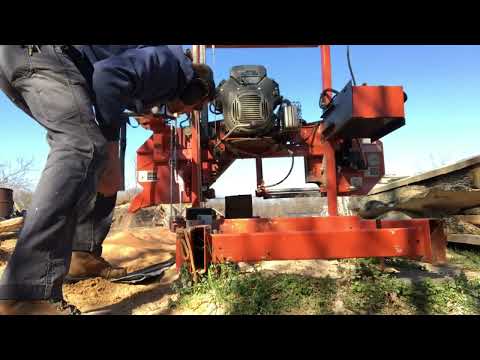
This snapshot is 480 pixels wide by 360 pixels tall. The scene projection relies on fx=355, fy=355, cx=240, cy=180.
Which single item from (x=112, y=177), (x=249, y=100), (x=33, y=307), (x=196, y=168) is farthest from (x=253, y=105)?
(x=33, y=307)

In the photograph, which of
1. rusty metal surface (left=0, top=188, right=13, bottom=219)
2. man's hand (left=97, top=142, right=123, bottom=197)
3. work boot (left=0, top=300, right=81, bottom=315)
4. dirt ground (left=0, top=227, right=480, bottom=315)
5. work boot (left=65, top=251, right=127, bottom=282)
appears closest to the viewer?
work boot (left=0, top=300, right=81, bottom=315)

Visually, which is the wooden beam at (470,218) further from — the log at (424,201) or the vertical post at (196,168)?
the vertical post at (196,168)

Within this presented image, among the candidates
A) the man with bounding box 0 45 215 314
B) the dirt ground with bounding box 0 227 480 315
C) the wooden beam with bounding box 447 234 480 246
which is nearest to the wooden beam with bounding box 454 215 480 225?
the wooden beam with bounding box 447 234 480 246


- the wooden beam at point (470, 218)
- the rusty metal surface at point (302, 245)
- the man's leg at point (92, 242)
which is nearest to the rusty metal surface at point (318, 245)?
the rusty metal surface at point (302, 245)

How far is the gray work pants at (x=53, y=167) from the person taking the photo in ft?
4.78

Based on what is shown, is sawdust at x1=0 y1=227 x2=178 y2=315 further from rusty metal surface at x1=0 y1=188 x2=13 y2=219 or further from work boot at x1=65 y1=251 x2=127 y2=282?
rusty metal surface at x1=0 y1=188 x2=13 y2=219

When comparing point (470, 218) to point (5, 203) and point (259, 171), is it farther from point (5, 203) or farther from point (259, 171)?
point (5, 203)

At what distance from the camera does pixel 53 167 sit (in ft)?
5.15

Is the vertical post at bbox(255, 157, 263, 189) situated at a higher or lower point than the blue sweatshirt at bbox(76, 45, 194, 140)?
lower

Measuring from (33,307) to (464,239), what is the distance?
420 cm

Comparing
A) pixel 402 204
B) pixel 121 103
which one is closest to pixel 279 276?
pixel 121 103

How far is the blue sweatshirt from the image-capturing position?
1.86 m

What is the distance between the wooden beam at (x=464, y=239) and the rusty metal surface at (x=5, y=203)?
8.80m

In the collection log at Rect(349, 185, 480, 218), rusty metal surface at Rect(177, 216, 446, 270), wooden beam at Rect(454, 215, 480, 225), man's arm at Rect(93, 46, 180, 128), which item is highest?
man's arm at Rect(93, 46, 180, 128)
